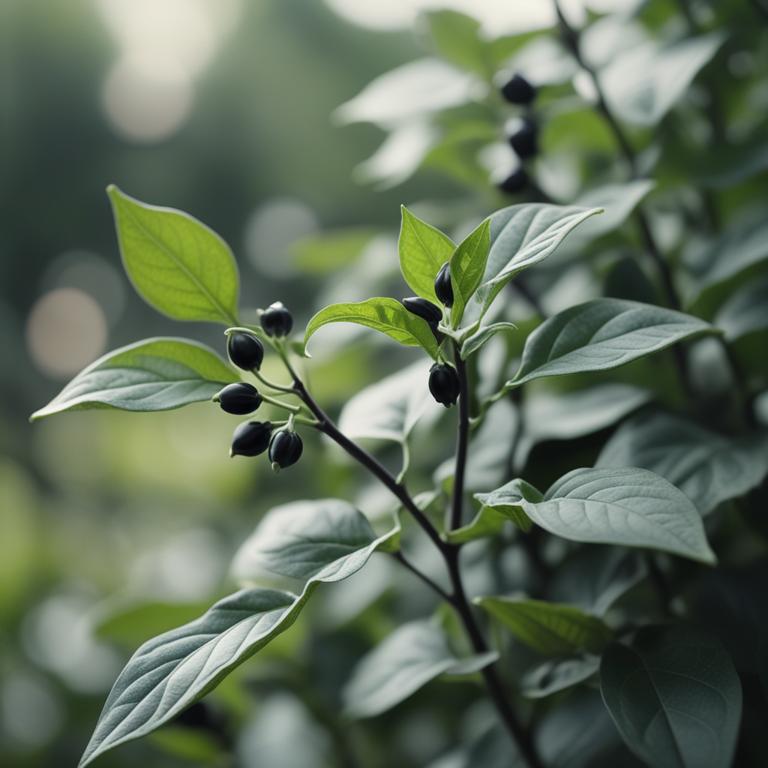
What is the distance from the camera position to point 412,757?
0.77 meters

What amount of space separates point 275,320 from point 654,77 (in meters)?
0.36

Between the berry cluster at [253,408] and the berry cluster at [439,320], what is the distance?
3.0 inches

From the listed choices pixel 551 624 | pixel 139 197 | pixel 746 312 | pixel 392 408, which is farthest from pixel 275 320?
pixel 139 197

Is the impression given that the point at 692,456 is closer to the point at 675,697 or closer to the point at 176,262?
the point at 675,697

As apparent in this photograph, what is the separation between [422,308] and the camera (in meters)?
0.40

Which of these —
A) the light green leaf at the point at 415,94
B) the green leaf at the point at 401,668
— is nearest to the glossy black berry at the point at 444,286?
the green leaf at the point at 401,668

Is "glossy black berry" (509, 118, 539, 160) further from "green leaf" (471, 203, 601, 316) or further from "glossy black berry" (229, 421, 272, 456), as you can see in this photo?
"glossy black berry" (229, 421, 272, 456)

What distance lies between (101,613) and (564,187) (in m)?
0.59

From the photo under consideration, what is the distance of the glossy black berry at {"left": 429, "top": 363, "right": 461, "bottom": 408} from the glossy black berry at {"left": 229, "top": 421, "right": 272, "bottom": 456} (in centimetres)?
9

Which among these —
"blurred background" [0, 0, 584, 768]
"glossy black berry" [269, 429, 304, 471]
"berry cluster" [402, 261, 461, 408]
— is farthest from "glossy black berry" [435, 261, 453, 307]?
"blurred background" [0, 0, 584, 768]

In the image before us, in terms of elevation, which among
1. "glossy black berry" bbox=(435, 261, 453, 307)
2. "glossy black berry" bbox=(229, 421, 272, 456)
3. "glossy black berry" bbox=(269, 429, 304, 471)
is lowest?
"glossy black berry" bbox=(269, 429, 304, 471)

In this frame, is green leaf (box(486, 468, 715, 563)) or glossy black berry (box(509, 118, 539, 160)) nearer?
green leaf (box(486, 468, 715, 563))

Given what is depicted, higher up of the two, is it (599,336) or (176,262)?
(176,262)

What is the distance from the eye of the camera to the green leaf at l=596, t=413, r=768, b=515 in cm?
45
